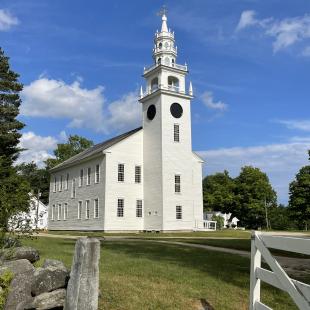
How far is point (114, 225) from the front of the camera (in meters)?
42.4

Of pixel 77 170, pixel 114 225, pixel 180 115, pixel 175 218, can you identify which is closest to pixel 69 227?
pixel 77 170

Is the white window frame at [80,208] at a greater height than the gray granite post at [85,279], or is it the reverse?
the white window frame at [80,208]

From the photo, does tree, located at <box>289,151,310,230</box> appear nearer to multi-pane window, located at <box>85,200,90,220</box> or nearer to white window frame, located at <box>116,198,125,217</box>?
white window frame, located at <box>116,198,125,217</box>

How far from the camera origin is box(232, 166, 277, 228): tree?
73.9 m

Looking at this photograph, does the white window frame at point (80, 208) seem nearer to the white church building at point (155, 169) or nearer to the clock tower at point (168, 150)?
the white church building at point (155, 169)

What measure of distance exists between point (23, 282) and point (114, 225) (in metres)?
33.9

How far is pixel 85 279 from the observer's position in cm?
767

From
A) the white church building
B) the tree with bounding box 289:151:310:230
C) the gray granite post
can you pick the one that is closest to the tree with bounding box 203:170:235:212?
the tree with bounding box 289:151:310:230

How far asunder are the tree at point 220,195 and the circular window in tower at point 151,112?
35.4 metres

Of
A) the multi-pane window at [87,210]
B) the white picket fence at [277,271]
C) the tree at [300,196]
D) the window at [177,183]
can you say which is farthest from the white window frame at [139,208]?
the white picket fence at [277,271]

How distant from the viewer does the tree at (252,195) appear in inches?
2908

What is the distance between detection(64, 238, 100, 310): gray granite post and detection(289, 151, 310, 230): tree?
58.7 meters

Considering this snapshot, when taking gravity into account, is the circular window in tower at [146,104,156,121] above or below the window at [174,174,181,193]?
above

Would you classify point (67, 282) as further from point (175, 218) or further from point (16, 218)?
point (175, 218)
